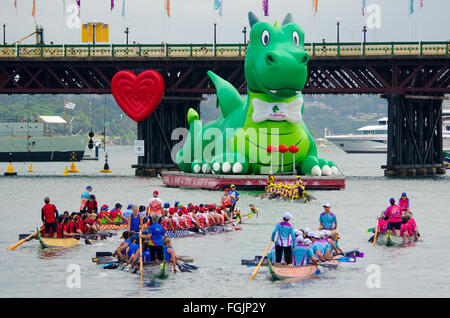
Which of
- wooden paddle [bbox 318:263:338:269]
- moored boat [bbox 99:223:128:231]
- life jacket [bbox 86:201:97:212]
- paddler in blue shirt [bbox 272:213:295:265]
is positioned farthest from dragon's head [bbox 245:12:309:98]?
paddler in blue shirt [bbox 272:213:295:265]

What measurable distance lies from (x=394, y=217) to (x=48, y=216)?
1248 cm

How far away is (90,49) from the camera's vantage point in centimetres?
7406

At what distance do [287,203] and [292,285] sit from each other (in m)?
24.4

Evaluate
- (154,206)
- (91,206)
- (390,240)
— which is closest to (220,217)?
(91,206)

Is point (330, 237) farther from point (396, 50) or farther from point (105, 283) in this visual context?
point (396, 50)

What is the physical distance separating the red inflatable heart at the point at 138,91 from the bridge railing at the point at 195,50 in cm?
221

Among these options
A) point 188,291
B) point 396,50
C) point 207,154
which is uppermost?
point 396,50

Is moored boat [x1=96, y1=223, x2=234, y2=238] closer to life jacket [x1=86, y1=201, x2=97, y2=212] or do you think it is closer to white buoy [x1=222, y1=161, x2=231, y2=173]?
life jacket [x1=86, y1=201, x2=97, y2=212]

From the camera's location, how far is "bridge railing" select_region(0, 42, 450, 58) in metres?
71.8

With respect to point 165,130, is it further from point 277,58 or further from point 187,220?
point 187,220

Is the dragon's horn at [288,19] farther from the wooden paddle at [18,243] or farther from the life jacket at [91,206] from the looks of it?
the wooden paddle at [18,243]

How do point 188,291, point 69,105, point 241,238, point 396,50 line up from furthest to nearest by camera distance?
point 69,105, point 396,50, point 241,238, point 188,291

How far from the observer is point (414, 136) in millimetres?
79062

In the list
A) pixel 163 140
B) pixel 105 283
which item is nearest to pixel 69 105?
pixel 163 140
